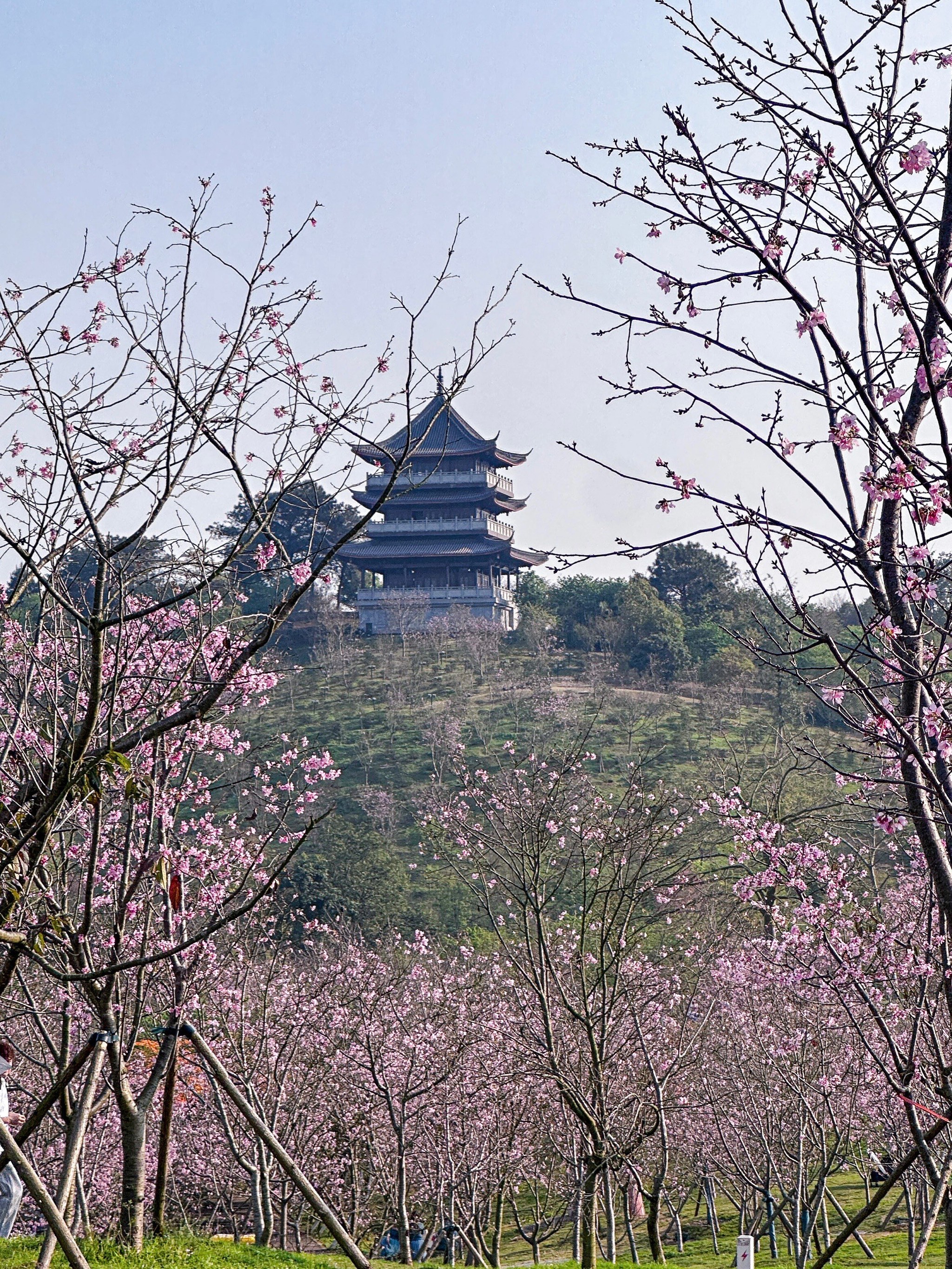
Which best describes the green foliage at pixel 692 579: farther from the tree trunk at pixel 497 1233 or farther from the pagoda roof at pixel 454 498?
the tree trunk at pixel 497 1233

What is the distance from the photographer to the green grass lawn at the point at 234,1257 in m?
6.25

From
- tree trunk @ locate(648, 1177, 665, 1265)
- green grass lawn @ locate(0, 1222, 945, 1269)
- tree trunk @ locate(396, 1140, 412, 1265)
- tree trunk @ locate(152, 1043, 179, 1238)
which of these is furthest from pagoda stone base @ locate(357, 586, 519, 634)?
tree trunk @ locate(152, 1043, 179, 1238)

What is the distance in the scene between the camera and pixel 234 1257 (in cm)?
767

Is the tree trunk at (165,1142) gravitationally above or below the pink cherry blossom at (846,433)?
below

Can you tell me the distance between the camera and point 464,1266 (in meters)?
12.3

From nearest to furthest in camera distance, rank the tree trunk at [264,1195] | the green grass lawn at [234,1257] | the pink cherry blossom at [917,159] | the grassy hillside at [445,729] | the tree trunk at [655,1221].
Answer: the pink cherry blossom at [917,159] < the green grass lawn at [234,1257] < the tree trunk at [655,1221] < the tree trunk at [264,1195] < the grassy hillside at [445,729]

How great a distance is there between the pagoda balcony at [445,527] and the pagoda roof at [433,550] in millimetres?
277

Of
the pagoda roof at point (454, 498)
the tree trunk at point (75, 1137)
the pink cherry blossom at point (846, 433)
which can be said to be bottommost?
the tree trunk at point (75, 1137)

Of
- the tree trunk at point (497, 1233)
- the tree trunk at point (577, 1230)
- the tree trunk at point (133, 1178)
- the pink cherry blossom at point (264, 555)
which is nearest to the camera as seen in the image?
the pink cherry blossom at point (264, 555)

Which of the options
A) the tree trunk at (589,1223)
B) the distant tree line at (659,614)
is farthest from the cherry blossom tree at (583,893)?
the distant tree line at (659,614)

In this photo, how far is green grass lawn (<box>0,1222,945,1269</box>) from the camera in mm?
6254

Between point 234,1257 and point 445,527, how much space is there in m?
41.5

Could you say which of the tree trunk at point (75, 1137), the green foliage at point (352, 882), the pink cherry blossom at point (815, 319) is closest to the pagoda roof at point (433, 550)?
the green foliage at point (352, 882)

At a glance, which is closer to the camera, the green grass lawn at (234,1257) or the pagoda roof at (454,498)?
the green grass lawn at (234,1257)
